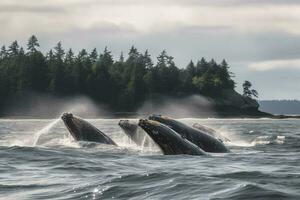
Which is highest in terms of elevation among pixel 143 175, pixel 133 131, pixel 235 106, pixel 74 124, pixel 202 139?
pixel 235 106

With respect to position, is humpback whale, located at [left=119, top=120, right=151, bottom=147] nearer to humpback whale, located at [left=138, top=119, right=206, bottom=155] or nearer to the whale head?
the whale head

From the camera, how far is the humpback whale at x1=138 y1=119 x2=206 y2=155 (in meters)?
22.1

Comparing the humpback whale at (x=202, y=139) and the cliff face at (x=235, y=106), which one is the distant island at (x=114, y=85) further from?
the humpback whale at (x=202, y=139)

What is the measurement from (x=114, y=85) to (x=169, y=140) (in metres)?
151

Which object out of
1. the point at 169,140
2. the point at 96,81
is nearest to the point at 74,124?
the point at 169,140

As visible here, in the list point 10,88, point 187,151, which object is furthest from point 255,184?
point 10,88

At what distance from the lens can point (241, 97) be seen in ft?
609

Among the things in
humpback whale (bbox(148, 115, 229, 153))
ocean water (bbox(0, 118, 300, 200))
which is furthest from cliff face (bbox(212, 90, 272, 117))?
ocean water (bbox(0, 118, 300, 200))

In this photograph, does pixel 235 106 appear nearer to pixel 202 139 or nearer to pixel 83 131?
pixel 83 131

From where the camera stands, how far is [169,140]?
22344 mm

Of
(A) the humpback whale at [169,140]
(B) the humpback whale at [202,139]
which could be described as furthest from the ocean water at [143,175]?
(B) the humpback whale at [202,139]

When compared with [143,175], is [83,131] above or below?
above

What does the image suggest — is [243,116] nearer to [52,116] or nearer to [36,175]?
[52,116]

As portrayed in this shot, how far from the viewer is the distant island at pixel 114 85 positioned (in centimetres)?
16325
